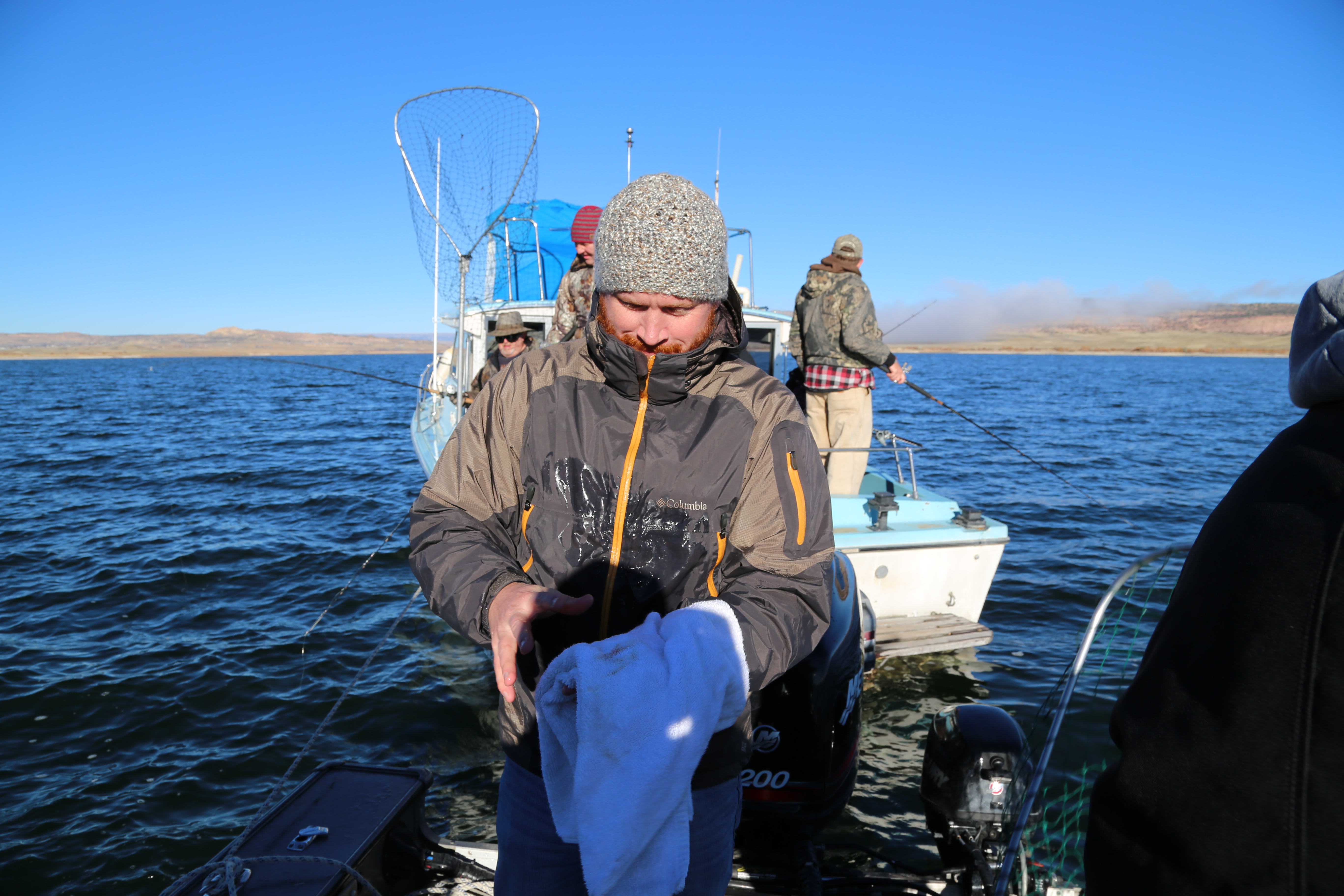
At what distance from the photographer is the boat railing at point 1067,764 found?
89.7 inches

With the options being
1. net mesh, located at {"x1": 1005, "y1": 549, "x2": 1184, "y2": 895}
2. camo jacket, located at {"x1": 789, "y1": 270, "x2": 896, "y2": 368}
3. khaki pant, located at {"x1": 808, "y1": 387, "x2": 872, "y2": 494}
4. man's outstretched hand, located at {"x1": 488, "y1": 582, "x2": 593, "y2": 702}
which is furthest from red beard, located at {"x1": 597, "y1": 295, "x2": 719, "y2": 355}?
khaki pant, located at {"x1": 808, "y1": 387, "x2": 872, "y2": 494}

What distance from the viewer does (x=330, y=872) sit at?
93.5 inches

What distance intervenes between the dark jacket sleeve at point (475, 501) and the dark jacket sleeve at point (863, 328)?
15.6ft

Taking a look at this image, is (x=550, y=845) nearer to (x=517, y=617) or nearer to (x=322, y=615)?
(x=517, y=617)

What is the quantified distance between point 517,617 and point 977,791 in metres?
2.17

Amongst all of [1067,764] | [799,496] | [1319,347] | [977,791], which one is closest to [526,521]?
[799,496]

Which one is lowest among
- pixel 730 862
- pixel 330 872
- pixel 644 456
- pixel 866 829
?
pixel 866 829

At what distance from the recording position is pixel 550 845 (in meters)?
1.62

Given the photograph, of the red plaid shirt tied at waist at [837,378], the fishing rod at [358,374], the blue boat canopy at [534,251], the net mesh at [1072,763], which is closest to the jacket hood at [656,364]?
the net mesh at [1072,763]

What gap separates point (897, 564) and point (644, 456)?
4.76 m

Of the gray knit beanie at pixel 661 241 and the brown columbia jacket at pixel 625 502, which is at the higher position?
the gray knit beanie at pixel 661 241

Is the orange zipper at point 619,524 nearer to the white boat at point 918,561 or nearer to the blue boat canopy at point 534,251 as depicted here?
the white boat at point 918,561

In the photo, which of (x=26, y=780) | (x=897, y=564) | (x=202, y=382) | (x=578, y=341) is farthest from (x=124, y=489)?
(x=202, y=382)

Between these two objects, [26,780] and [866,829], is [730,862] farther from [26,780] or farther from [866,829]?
[26,780]
